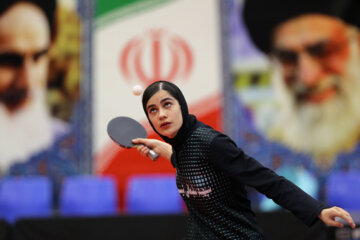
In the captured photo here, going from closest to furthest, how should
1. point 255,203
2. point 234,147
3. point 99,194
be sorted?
point 234,147, point 99,194, point 255,203

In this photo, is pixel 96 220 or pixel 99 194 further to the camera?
pixel 99 194

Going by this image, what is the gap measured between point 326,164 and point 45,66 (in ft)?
14.0

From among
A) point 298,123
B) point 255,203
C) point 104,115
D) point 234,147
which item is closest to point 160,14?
point 104,115

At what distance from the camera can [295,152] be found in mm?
5699

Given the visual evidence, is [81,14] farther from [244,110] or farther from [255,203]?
[255,203]

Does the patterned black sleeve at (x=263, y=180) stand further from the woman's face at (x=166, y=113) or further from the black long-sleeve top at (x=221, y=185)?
the woman's face at (x=166, y=113)

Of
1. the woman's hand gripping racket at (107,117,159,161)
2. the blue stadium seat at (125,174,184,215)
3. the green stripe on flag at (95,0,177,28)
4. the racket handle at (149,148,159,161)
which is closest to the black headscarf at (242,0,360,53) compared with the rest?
the green stripe on flag at (95,0,177,28)

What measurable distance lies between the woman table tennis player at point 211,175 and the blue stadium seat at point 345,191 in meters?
3.47

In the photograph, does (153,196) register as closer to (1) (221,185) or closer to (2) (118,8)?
(2) (118,8)

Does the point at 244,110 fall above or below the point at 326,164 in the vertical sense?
above

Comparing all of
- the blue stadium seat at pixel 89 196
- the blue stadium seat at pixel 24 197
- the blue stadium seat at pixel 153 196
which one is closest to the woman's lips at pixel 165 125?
the blue stadium seat at pixel 153 196

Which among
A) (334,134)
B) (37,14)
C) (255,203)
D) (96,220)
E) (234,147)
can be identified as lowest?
(255,203)

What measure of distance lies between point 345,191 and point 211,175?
368cm

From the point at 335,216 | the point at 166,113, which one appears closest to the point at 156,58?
the point at 166,113
